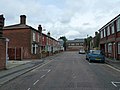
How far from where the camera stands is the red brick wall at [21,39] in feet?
110

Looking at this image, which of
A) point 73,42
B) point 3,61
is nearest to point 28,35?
point 3,61

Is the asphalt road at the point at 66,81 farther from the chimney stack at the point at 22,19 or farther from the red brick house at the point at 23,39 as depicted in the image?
the chimney stack at the point at 22,19

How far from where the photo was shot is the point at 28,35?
34031mm

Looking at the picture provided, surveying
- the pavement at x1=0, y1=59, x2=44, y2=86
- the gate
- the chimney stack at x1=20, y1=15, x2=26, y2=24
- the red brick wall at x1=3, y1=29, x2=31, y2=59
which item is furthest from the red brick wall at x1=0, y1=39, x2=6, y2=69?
the chimney stack at x1=20, y1=15, x2=26, y2=24

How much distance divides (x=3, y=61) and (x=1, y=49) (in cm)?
106

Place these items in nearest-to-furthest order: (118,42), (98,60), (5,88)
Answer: (5,88)
(98,60)
(118,42)

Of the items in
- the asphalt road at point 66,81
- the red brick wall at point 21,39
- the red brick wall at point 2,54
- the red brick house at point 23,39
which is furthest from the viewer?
the red brick wall at point 21,39

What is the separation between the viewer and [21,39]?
34.4 m

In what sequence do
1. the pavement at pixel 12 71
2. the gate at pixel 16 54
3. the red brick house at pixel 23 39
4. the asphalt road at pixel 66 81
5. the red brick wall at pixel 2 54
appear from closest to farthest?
the asphalt road at pixel 66 81
the pavement at pixel 12 71
the red brick wall at pixel 2 54
the gate at pixel 16 54
the red brick house at pixel 23 39

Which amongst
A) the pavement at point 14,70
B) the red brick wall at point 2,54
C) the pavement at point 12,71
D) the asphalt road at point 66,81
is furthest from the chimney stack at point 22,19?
the asphalt road at point 66,81

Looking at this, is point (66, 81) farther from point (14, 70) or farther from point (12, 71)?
point (14, 70)

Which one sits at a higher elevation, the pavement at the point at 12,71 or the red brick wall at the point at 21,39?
the red brick wall at the point at 21,39

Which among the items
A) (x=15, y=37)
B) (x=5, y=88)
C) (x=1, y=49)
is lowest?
(x=5, y=88)

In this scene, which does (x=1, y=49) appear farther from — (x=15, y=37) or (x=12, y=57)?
(x=15, y=37)
